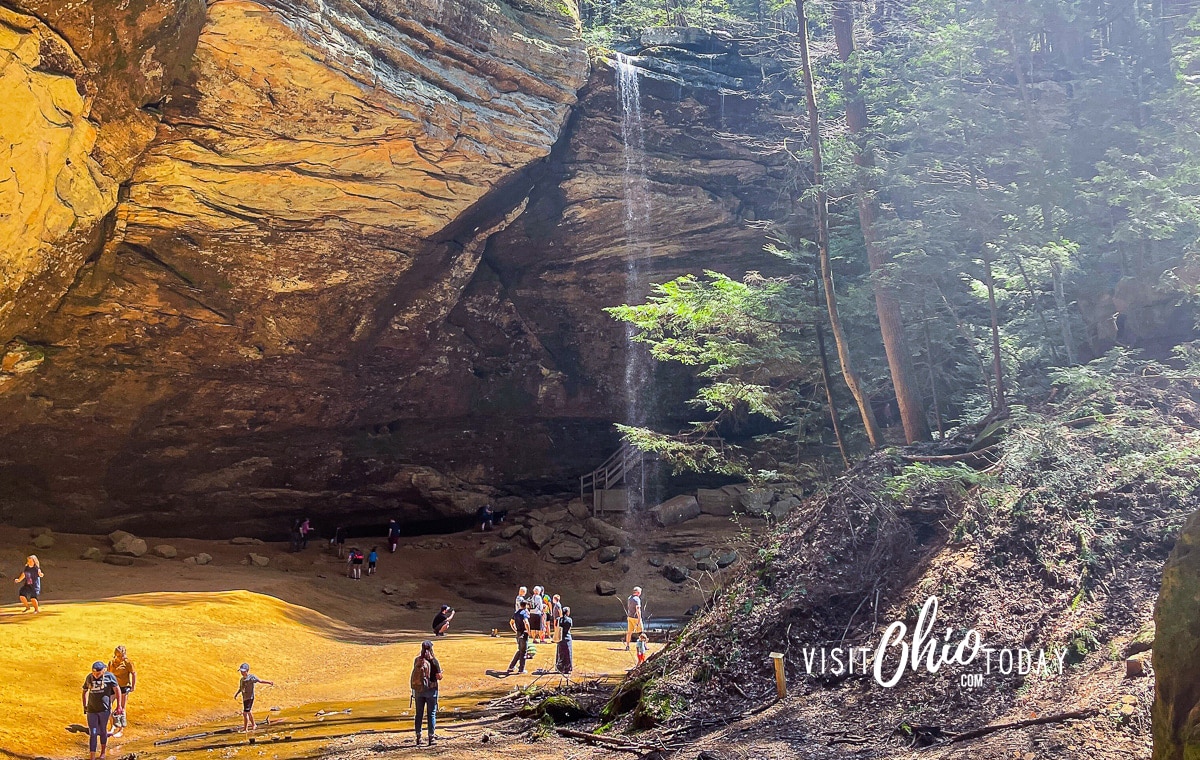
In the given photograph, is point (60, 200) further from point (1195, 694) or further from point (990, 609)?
point (1195, 694)

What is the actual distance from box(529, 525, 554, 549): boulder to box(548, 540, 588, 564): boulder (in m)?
0.48

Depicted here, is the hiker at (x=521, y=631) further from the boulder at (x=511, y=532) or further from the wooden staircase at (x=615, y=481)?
the wooden staircase at (x=615, y=481)

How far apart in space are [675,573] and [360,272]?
14.0 meters

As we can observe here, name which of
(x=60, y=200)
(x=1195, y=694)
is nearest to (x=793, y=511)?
(x=1195, y=694)

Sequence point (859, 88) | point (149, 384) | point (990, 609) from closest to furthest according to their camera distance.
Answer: point (990, 609) → point (859, 88) → point (149, 384)

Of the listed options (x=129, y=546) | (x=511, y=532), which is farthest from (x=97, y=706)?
(x=511, y=532)

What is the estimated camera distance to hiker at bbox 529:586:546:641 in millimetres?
16672

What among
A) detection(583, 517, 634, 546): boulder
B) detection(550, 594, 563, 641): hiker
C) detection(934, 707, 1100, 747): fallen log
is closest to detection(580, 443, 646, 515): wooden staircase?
detection(583, 517, 634, 546): boulder

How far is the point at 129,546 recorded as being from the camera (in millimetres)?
23219

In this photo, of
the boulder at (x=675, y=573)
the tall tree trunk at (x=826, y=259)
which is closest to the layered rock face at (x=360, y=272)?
the boulder at (x=675, y=573)

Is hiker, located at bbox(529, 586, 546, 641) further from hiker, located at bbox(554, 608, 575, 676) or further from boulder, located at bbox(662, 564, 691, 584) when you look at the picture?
boulder, located at bbox(662, 564, 691, 584)

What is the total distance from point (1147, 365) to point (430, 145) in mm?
15088

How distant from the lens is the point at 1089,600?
6875 millimetres

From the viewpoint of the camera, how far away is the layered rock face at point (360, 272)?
16984 mm
